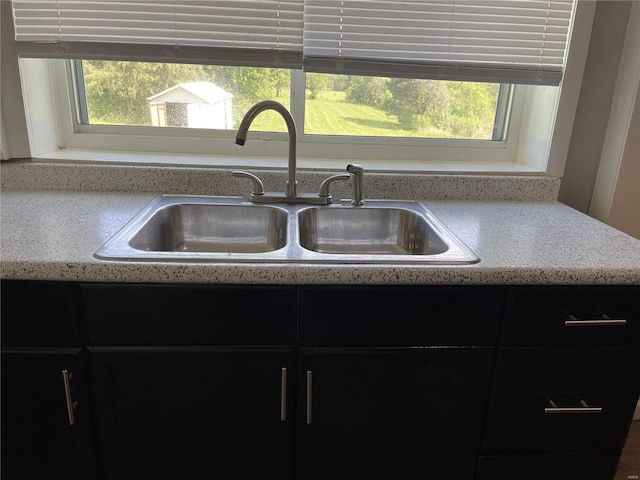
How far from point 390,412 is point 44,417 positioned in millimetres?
815

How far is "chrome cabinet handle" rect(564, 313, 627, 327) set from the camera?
1.11m

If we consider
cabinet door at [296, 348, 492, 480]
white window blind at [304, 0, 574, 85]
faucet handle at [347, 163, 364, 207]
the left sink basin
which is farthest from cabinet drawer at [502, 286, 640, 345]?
white window blind at [304, 0, 574, 85]

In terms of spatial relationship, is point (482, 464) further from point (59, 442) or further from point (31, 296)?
point (31, 296)

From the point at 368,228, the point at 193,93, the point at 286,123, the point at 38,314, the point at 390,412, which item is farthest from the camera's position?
the point at 193,93

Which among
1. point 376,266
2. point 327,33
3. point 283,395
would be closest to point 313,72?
point 327,33

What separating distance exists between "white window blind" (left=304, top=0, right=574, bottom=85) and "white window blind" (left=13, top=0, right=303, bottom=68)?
10 cm

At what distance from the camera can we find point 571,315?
1.12m

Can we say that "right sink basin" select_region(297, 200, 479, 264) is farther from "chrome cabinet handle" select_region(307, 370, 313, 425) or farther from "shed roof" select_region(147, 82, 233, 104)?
"shed roof" select_region(147, 82, 233, 104)

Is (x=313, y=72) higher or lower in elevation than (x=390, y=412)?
higher

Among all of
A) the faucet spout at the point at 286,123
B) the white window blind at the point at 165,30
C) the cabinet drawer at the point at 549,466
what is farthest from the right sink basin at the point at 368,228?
the cabinet drawer at the point at 549,466

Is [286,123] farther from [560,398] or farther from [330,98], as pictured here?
[560,398]

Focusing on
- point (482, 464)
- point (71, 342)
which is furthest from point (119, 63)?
point (482, 464)

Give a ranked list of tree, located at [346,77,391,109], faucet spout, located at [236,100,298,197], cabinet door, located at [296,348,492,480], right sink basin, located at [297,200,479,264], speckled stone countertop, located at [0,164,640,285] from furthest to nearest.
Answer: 1. tree, located at [346,77,391,109]
2. right sink basin, located at [297,200,479,264]
3. faucet spout, located at [236,100,298,197]
4. cabinet door, located at [296,348,492,480]
5. speckled stone countertop, located at [0,164,640,285]

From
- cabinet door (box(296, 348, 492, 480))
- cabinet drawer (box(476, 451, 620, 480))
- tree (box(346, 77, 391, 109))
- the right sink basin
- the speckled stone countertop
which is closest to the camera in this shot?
the speckled stone countertop
